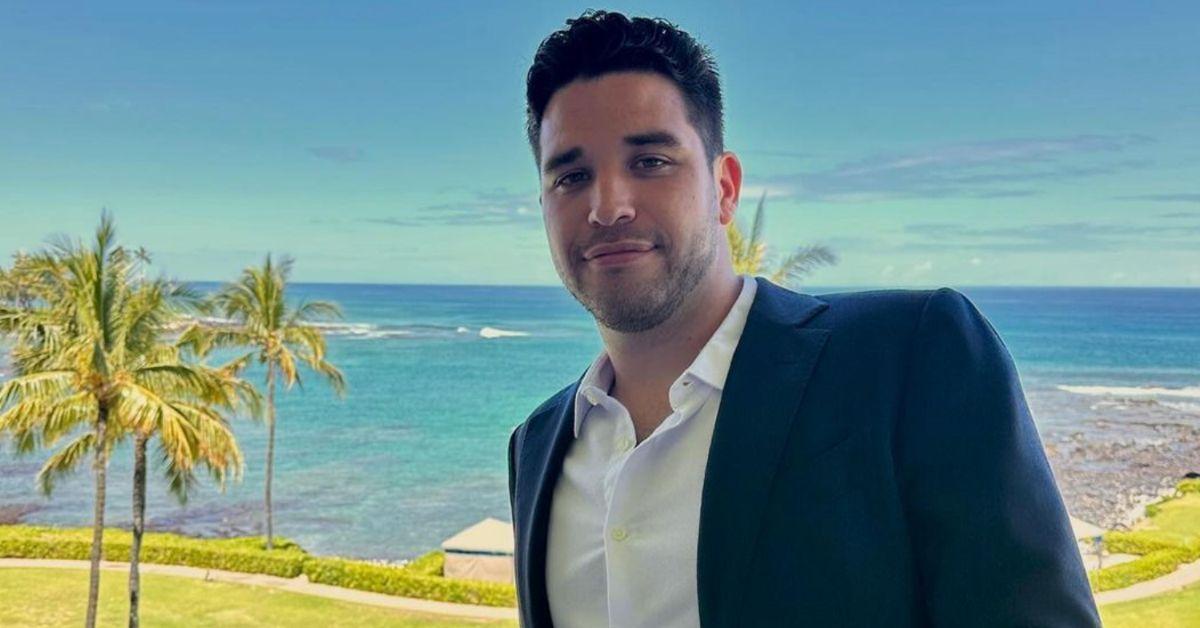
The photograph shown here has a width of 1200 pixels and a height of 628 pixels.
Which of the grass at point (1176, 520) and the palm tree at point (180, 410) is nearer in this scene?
the palm tree at point (180, 410)

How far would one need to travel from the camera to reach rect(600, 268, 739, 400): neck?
1.32 meters

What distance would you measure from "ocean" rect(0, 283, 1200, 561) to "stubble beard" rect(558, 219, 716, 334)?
1.88 metres

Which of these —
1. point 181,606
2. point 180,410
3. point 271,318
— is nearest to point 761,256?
point 180,410

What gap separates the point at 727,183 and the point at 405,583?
13.5 metres

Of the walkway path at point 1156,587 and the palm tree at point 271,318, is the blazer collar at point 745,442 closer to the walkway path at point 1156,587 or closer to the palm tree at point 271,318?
the walkway path at point 1156,587

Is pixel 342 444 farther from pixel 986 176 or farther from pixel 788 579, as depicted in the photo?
pixel 986 176

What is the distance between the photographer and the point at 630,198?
1230mm

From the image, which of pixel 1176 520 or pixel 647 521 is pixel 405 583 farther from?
pixel 1176 520

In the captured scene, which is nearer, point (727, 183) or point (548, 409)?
point (727, 183)

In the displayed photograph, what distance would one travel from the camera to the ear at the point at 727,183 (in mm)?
1355

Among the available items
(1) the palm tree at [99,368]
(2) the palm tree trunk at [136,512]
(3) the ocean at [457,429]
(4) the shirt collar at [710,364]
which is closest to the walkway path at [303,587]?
(2) the palm tree trunk at [136,512]

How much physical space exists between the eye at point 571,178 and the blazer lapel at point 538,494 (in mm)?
374

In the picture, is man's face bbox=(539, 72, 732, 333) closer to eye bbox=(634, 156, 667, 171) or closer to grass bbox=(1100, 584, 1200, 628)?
eye bbox=(634, 156, 667, 171)

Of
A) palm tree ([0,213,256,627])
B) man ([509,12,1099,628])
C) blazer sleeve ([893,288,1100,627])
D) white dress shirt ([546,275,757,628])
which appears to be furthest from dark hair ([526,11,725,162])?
palm tree ([0,213,256,627])
